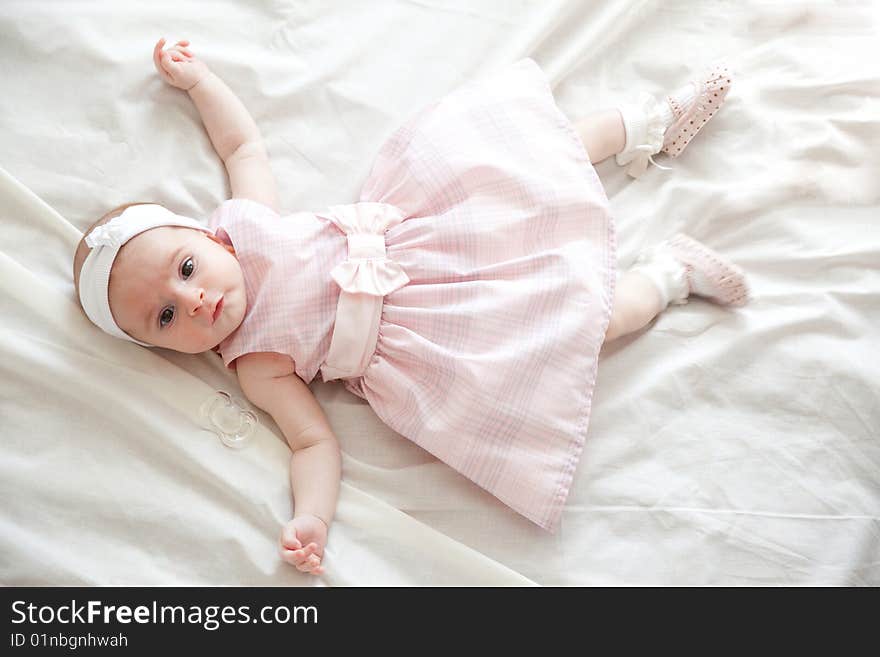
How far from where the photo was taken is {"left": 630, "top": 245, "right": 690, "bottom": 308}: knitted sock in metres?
1.18

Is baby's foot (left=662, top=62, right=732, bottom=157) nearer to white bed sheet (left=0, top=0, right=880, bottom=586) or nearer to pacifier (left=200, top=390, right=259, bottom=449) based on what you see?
white bed sheet (left=0, top=0, right=880, bottom=586)

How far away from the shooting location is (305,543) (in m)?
1.04

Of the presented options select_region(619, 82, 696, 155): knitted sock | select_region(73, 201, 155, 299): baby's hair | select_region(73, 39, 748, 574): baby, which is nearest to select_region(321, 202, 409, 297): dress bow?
select_region(73, 39, 748, 574): baby

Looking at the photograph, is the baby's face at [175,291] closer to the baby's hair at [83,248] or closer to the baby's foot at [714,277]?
the baby's hair at [83,248]

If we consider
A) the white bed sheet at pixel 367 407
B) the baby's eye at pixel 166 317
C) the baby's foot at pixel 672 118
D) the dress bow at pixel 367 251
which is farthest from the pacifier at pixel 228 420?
the baby's foot at pixel 672 118

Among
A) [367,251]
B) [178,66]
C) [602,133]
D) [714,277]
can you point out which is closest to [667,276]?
[714,277]

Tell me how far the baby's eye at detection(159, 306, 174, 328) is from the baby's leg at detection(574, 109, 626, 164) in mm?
656

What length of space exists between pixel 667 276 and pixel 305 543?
2.04 ft

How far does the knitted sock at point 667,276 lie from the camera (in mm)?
1178

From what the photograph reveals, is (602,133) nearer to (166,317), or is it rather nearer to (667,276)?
(667,276)

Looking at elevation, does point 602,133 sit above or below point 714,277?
above
